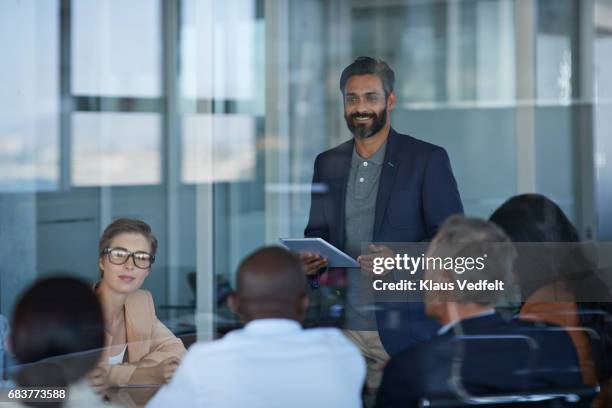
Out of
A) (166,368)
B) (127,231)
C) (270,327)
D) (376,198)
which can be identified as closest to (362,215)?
(376,198)

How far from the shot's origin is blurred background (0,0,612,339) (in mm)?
6109

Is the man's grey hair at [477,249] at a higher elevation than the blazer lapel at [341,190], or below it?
below

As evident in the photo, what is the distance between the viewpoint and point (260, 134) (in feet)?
23.8

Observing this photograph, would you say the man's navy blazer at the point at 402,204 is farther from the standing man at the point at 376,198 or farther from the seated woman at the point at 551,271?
the seated woman at the point at 551,271

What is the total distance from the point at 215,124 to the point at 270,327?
485 centimetres

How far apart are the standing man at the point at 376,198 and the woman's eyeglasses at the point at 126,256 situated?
65 centimetres

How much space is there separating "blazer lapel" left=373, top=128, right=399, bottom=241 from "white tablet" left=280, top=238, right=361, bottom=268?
0.49 ft

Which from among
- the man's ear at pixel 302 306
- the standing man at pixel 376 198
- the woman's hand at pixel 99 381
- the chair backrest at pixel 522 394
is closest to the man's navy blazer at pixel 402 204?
the standing man at pixel 376 198

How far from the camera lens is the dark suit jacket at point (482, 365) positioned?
2.71 meters

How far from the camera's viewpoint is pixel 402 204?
402 cm

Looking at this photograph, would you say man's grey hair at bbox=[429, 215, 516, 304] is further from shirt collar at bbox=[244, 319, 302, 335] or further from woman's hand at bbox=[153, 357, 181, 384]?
woman's hand at bbox=[153, 357, 181, 384]

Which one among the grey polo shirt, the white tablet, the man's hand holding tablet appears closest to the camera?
the man's hand holding tablet

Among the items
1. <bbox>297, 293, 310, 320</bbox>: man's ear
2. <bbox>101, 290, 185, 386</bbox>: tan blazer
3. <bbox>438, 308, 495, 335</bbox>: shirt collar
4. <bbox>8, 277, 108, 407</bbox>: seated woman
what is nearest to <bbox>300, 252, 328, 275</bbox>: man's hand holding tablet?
<bbox>101, 290, 185, 386</bbox>: tan blazer

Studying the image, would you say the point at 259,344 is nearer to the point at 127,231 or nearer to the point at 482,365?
the point at 482,365
